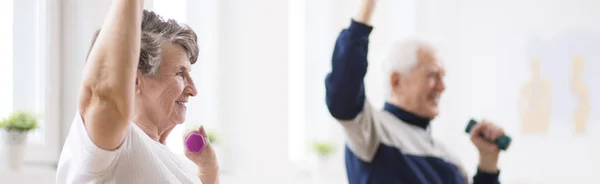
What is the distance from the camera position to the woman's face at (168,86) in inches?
50.4

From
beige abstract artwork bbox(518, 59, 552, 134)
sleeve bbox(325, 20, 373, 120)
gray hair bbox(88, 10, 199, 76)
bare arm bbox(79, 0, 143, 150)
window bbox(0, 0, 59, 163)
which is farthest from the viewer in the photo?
beige abstract artwork bbox(518, 59, 552, 134)

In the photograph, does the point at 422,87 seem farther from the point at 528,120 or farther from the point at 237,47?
the point at 528,120

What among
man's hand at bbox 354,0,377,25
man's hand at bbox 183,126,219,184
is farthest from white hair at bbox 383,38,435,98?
man's hand at bbox 183,126,219,184

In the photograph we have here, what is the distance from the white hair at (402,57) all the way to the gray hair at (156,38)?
98 cm

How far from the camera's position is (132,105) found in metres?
1.04

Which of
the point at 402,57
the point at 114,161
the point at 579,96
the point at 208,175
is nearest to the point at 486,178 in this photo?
the point at 402,57

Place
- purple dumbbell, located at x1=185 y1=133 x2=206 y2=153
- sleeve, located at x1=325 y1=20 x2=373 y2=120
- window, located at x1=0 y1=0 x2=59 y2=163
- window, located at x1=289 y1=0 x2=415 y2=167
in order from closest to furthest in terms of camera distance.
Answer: purple dumbbell, located at x1=185 y1=133 x2=206 y2=153 < sleeve, located at x1=325 y1=20 x2=373 y2=120 < window, located at x1=0 y1=0 x2=59 y2=163 < window, located at x1=289 y1=0 x2=415 y2=167

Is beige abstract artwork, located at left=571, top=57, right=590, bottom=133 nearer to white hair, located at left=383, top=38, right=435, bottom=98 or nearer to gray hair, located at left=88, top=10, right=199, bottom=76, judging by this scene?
white hair, located at left=383, top=38, right=435, bottom=98

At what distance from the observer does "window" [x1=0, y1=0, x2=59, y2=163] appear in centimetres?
264

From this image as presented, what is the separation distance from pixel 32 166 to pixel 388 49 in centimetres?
111

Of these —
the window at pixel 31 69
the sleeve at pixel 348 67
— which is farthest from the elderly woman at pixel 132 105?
the window at pixel 31 69

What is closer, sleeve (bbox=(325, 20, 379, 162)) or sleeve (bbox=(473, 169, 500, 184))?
sleeve (bbox=(325, 20, 379, 162))

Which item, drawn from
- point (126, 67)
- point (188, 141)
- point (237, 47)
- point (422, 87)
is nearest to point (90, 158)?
point (126, 67)

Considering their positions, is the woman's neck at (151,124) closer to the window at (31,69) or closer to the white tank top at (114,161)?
the white tank top at (114,161)
